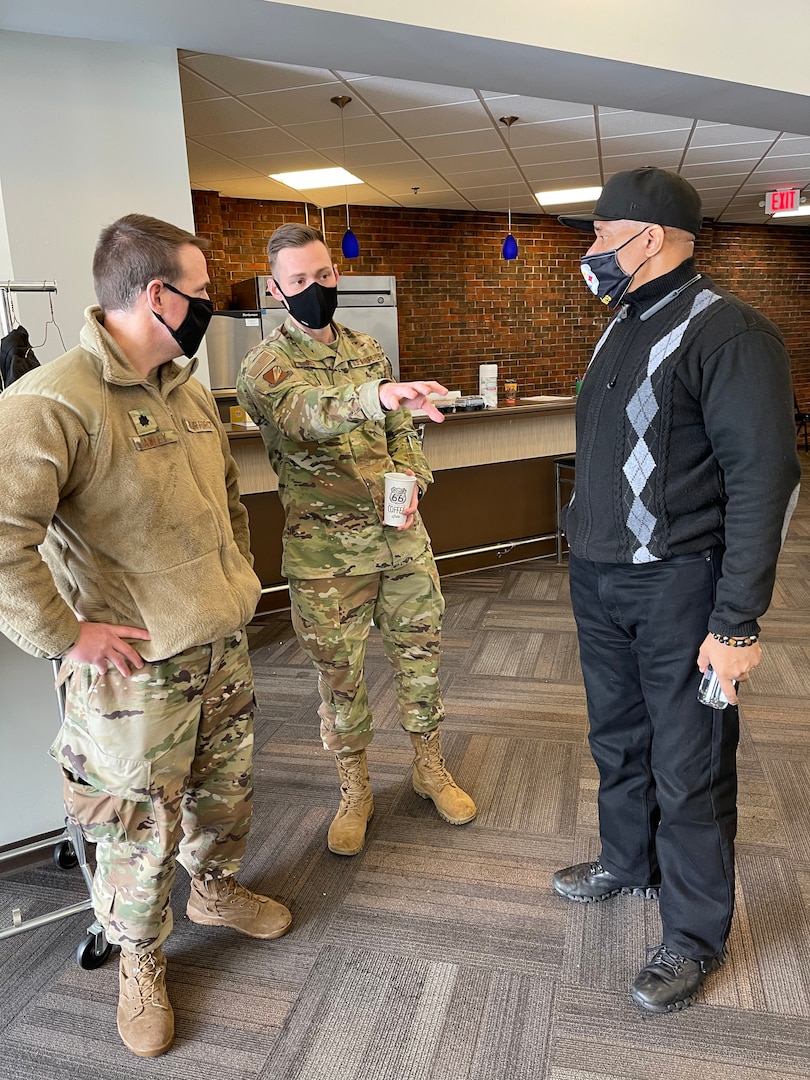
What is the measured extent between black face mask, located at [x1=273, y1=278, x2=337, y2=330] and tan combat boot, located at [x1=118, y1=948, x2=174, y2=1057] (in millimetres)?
1524

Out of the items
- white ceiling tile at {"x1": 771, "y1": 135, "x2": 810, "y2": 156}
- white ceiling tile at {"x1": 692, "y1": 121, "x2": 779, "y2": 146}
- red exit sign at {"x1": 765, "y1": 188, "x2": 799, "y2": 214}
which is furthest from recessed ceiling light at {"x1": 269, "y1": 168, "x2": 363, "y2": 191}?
red exit sign at {"x1": 765, "y1": 188, "x2": 799, "y2": 214}

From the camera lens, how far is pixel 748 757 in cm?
265

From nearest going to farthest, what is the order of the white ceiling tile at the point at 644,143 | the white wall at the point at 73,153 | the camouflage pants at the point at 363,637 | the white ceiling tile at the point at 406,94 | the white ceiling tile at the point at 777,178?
the camouflage pants at the point at 363,637
the white wall at the point at 73,153
the white ceiling tile at the point at 406,94
the white ceiling tile at the point at 644,143
the white ceiling tile at the point at 777,178

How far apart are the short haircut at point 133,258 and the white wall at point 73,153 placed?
1417 mm

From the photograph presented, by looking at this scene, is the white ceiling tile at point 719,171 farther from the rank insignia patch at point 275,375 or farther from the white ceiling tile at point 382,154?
the rank insignia patch at point 275,375

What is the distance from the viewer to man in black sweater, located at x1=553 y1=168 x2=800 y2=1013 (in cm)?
138

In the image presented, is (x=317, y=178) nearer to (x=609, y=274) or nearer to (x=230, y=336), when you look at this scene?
(x=230, y=336)

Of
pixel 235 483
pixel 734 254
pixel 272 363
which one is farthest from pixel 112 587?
pixel 734 254

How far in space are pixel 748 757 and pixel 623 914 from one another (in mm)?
968

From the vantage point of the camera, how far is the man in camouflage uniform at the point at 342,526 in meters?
1.98

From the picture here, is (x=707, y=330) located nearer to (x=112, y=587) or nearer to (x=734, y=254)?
(x=112, y=587)

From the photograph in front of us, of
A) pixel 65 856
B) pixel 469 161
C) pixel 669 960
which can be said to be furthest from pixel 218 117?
pixel 669 960

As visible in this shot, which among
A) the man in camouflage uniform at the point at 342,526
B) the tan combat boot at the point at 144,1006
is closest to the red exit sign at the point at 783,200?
the man in camouflage uniform at the point at 342,526

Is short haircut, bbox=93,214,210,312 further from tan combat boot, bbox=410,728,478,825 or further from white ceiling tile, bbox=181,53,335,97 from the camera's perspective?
white ceiling tile, bbox=181,53,335,97
